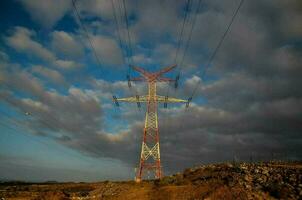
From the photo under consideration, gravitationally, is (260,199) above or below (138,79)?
below

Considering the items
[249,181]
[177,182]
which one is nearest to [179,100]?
[177,182]

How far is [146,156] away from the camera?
45.2 m

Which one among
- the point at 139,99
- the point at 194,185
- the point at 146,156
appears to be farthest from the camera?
the point at 139,99

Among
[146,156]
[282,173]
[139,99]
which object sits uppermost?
[139,99]

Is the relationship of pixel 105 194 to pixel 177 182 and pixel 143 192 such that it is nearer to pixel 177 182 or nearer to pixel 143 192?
pixel 143 192

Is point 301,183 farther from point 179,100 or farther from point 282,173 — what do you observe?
point 179,100

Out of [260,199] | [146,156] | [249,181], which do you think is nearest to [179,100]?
[146,156]

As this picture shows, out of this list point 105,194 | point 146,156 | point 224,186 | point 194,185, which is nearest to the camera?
point 224,186

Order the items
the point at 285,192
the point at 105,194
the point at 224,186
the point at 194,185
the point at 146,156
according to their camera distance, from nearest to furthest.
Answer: the point at 285,192 < the point at 224,186 < the point at 194,185 < the point at 105,194 < the point at 146,156

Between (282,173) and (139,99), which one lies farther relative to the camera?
(139,99)

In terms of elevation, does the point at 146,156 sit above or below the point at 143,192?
above

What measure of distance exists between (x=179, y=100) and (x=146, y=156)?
1218 cm

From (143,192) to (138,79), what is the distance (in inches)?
811

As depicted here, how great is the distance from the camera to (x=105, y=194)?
133 feet
